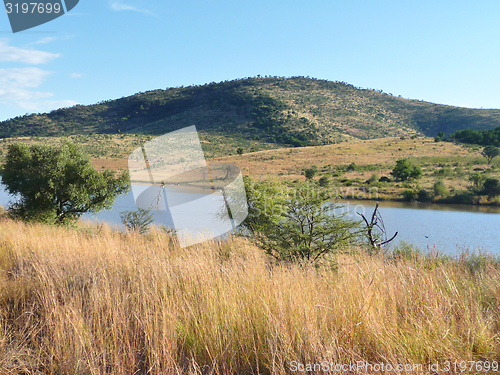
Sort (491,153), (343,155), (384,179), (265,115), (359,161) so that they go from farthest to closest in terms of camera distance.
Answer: (265,115), (343,155), (359,161), (491,153), (384,179)

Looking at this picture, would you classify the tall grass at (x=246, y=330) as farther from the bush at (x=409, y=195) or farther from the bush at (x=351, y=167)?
the bush at (x=351, y=167)

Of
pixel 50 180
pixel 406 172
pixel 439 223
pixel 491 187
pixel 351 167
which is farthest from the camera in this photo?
pixel 351 167

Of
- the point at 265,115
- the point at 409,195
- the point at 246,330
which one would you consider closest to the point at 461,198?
the point at 409,195

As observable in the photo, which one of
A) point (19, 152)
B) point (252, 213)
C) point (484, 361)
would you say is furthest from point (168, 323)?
point (19, 152)

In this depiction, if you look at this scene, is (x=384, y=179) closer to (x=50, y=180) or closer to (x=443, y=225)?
(x=443, y=225)

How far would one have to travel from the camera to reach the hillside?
270 ft

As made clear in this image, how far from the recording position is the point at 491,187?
3278 centimetres

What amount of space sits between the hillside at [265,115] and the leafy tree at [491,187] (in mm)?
43934

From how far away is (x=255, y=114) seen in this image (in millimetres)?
91250

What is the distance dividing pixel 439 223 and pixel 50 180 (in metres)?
24.4

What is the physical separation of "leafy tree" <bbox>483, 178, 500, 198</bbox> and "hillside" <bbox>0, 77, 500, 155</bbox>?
43934 mm

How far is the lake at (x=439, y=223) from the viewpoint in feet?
59.3

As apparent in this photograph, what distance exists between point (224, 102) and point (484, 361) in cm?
10464

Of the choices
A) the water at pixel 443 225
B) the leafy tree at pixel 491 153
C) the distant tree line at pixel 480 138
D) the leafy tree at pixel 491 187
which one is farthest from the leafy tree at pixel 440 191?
the distant tree line at pixel 480 138
